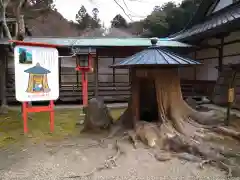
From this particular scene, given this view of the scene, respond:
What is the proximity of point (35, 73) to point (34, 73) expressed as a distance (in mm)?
26

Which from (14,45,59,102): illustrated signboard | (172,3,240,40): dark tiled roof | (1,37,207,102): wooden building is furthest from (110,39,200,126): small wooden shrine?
(1,37,207,102): wooden building

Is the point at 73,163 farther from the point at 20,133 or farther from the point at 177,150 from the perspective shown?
the point at 20,133

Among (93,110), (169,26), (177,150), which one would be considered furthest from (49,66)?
(169,26)

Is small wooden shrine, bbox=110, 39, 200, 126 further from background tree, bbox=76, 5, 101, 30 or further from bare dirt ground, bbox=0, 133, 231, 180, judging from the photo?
background tree, bbox=76, 5, 101, 30

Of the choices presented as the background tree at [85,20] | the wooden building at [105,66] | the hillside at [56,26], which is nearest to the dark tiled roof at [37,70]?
the wooden building at [105,66]

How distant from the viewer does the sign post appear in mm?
5828

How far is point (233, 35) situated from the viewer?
908 cm

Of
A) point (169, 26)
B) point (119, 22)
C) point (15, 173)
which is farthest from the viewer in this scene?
point (119, 22)

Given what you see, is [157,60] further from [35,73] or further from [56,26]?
[56,26]

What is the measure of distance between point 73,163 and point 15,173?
99 cm

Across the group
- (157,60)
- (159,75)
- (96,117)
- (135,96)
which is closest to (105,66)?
(96,117)

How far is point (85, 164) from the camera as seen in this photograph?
4.29 metres

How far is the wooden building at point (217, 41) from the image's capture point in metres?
8.27

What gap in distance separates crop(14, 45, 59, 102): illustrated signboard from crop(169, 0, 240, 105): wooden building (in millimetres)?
5238
